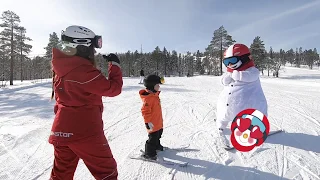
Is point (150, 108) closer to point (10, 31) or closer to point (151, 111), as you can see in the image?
point (151, 111)

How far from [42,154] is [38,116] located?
3637mm

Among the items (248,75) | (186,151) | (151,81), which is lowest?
(186,151)

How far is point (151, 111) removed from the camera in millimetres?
3939

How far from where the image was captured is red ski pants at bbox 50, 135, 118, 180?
227 centimetres

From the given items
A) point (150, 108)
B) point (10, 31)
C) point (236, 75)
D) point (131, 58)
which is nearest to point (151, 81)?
point (150, 108)

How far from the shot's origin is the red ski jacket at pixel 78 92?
7.15 feet

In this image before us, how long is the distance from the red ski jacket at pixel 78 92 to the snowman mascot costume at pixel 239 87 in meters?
2.86

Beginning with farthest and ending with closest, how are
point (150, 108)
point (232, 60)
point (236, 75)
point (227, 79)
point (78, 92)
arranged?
point (227, 79)
point (232, 60)
point (236, 75)
point (150, 108)
point (78, 92)

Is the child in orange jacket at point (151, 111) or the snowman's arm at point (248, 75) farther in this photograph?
the snowman's arm at point (248, 75)

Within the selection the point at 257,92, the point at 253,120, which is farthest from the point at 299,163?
the point at 257,92

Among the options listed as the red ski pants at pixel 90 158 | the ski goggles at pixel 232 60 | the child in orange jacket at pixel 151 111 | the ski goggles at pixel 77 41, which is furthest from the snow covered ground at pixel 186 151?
the ski goggles at pixel 77 41

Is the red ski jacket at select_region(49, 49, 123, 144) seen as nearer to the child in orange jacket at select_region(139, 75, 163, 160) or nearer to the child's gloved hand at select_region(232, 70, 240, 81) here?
the child in orange jacket at select_region(139, 75, 163, 160)

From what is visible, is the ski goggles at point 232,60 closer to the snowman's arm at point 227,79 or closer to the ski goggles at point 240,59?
the ski goggles at point 240,59

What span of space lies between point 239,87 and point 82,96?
3.22 m
